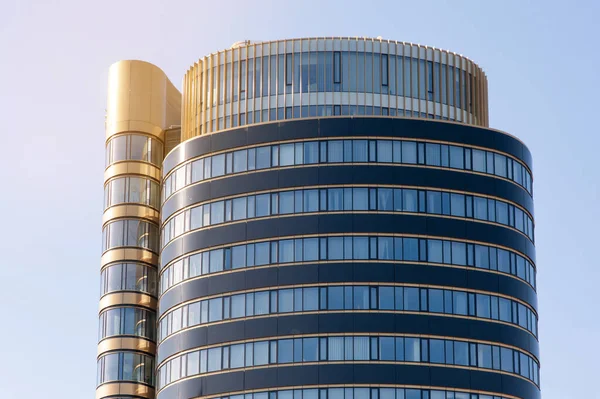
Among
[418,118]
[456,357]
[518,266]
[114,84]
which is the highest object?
[114,84]

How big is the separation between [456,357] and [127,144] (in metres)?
43.3

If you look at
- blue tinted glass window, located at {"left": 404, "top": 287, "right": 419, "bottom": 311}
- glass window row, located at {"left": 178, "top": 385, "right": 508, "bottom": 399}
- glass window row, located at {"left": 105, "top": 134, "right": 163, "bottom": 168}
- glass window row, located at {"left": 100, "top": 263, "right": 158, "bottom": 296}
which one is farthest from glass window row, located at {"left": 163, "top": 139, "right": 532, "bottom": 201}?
glass window row, located at {"left": 178, "top": 385, "right": 508, "bottom": 399}

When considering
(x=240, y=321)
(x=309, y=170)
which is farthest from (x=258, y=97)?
(x=240, y=321)

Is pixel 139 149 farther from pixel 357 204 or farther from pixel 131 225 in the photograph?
pixel 357 204

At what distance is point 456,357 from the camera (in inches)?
6014

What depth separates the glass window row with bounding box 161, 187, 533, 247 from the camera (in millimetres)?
155625

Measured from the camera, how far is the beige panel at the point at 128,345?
16850 centimetres

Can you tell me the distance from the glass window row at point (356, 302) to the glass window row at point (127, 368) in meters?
14.2

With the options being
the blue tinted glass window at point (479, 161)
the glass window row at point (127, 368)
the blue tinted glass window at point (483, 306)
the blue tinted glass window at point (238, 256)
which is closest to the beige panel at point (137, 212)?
the glass window row at point (127, 368)

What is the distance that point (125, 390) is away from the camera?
16662 centimetres

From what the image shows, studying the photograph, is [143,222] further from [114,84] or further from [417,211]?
[417,211]

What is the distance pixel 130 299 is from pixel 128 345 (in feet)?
15.5

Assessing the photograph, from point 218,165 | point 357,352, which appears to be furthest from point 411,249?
point 218,165

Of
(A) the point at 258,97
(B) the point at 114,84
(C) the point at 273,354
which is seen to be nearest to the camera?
(C) the point at 273,354
